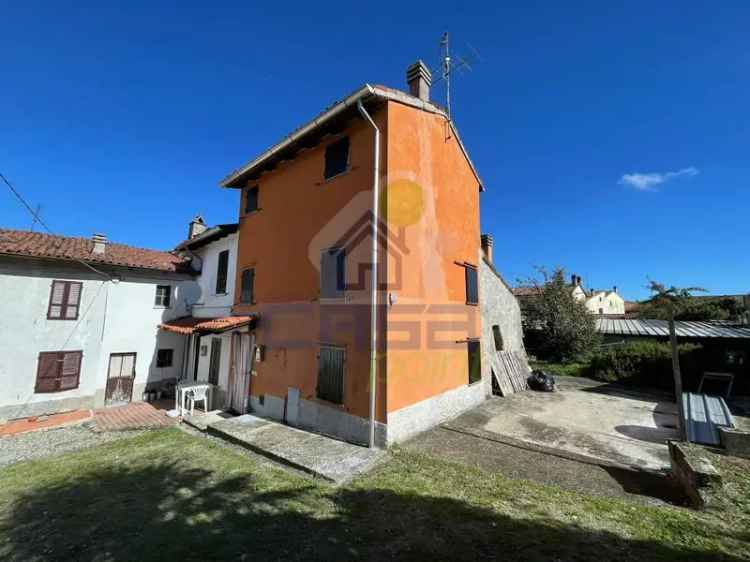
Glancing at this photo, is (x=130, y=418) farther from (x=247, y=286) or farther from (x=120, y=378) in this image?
(x=247, y=286)

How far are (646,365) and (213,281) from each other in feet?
68.5

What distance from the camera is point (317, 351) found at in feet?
29.6

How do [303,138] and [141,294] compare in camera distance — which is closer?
[303,138]

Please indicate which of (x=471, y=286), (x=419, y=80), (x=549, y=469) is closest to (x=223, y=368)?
(x=471, y=286)

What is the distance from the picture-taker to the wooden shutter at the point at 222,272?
14.0 m

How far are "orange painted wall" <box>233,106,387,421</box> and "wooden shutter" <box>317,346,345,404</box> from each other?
0.22 m

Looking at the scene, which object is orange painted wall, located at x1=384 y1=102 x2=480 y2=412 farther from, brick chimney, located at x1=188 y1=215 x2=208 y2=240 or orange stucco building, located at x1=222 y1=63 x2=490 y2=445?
brick chimney, located at x1=188 y1=215 x2=208 y2=240

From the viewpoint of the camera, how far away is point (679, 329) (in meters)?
15.4

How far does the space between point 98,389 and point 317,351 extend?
1135cm

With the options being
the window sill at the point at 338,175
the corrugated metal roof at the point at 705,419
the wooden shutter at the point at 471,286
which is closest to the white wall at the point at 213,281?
the window sill at the point at 338,175

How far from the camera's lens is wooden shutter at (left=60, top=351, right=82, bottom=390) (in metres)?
12.7

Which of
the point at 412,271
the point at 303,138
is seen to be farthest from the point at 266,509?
the point at 303,138

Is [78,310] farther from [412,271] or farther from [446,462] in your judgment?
[446,462]

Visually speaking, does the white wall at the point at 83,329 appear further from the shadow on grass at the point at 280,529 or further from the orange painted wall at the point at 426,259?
the orange painted wall at the point at 426,259
